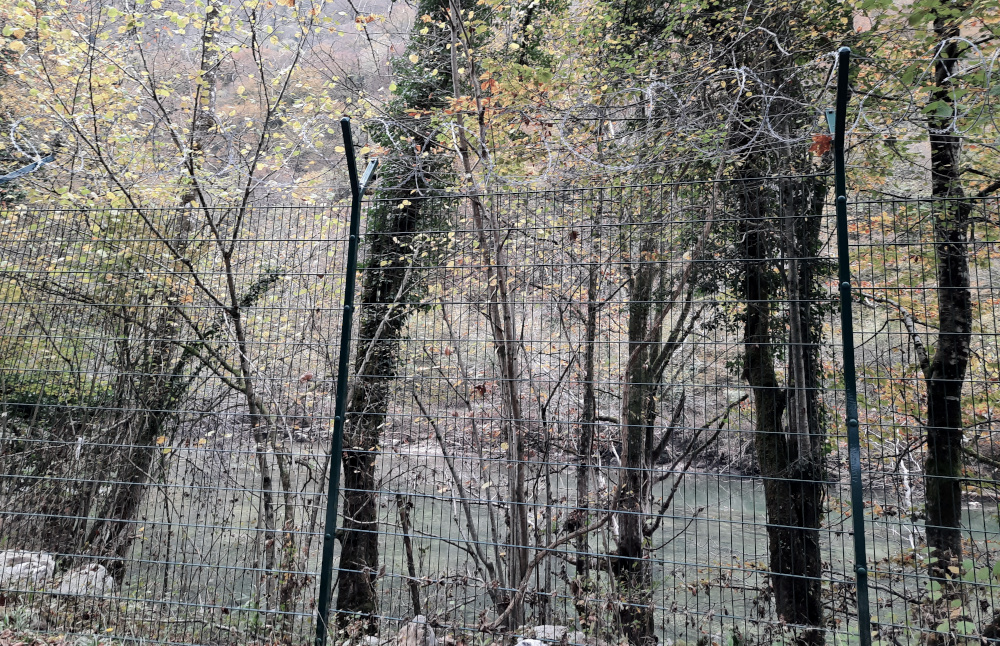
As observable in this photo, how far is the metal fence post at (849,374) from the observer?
2.38m

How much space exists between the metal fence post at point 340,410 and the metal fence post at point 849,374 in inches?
90.2

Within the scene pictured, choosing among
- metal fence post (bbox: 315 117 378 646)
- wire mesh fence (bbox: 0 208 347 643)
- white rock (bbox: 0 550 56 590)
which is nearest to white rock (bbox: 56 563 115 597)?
wire mesh fence (bbox: 0 208 347 643)

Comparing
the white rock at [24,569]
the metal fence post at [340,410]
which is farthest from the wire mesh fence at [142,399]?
the metal fence post at [340,410]

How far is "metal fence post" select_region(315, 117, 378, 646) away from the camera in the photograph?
282 cm

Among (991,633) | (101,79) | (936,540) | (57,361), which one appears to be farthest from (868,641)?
(101,79)

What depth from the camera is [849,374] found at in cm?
252

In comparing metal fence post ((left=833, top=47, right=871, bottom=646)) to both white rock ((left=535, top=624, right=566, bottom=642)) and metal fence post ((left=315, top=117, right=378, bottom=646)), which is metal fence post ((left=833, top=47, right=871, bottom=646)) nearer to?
white rock ((left=535, top=624, right=566, bottom=642))

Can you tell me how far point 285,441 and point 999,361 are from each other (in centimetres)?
542

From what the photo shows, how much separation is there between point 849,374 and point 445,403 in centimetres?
268

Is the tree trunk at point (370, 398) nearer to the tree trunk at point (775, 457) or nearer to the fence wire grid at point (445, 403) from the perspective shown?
the fence wire grid at point (445, 403)

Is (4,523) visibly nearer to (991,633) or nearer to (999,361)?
(999,361)

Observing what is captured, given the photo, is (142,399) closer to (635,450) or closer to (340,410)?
(340,410)

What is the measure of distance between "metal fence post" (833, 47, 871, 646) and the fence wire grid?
0.73 meters

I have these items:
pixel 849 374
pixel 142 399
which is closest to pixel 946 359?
pixel 849 374
